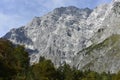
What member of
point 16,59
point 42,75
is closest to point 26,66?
point 16,59

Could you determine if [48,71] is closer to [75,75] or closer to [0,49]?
[0,49]

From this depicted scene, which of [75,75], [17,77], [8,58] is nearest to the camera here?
[17,77]

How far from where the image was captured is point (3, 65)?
12006 centimetres

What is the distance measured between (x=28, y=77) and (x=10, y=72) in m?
7.92

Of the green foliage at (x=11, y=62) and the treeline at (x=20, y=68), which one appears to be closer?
the treeline at (x=20, y=68)

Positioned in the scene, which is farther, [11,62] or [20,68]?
[11,62]

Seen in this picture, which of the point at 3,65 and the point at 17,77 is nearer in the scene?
the point at 17,77

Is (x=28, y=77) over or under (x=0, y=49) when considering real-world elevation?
under

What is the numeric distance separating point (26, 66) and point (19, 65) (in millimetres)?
7849

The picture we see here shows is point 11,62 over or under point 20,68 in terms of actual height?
over

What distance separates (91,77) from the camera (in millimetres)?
153750

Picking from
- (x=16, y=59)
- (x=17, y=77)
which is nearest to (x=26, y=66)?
(x=16, y=59)

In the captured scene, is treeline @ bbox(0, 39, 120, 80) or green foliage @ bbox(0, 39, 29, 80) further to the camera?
green foliage @ bbox(0, 39, 29, 80)

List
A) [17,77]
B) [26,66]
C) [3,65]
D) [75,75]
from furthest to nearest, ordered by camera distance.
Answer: [75,75]
[26,66]
[3,65]
[17,77]
